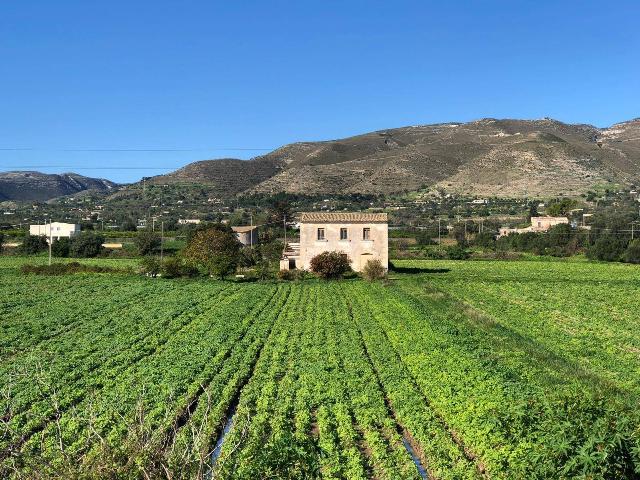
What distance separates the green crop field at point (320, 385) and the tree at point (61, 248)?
35589mm

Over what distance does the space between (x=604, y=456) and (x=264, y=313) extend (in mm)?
22788

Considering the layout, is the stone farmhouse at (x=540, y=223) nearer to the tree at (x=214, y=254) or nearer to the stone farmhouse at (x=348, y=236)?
the stone farmhouse at (x=348, y=236)

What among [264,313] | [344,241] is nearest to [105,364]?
[264,313]

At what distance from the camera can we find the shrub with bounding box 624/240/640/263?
68125mm

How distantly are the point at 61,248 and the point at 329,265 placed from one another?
37874mm

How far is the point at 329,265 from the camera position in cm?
4884

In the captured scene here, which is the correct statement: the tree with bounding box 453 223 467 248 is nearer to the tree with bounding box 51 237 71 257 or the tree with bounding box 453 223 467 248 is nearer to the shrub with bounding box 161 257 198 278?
the shrub with bounding box 161 257 198 278

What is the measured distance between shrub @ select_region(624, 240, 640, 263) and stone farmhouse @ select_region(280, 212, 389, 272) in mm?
31738

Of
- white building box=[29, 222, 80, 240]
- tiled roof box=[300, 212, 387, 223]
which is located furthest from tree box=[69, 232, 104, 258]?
tiled roof box=[300, 212, 387, 223]

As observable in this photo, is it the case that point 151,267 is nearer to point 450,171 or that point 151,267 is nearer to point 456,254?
point 456,254

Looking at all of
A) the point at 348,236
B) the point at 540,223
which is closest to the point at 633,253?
the point at 540,223

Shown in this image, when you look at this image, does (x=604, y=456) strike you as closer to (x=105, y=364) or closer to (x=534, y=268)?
(x=105, y=364)

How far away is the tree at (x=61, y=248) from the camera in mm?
72562

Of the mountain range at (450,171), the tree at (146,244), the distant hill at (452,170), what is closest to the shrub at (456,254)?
the tree at (146,244)
